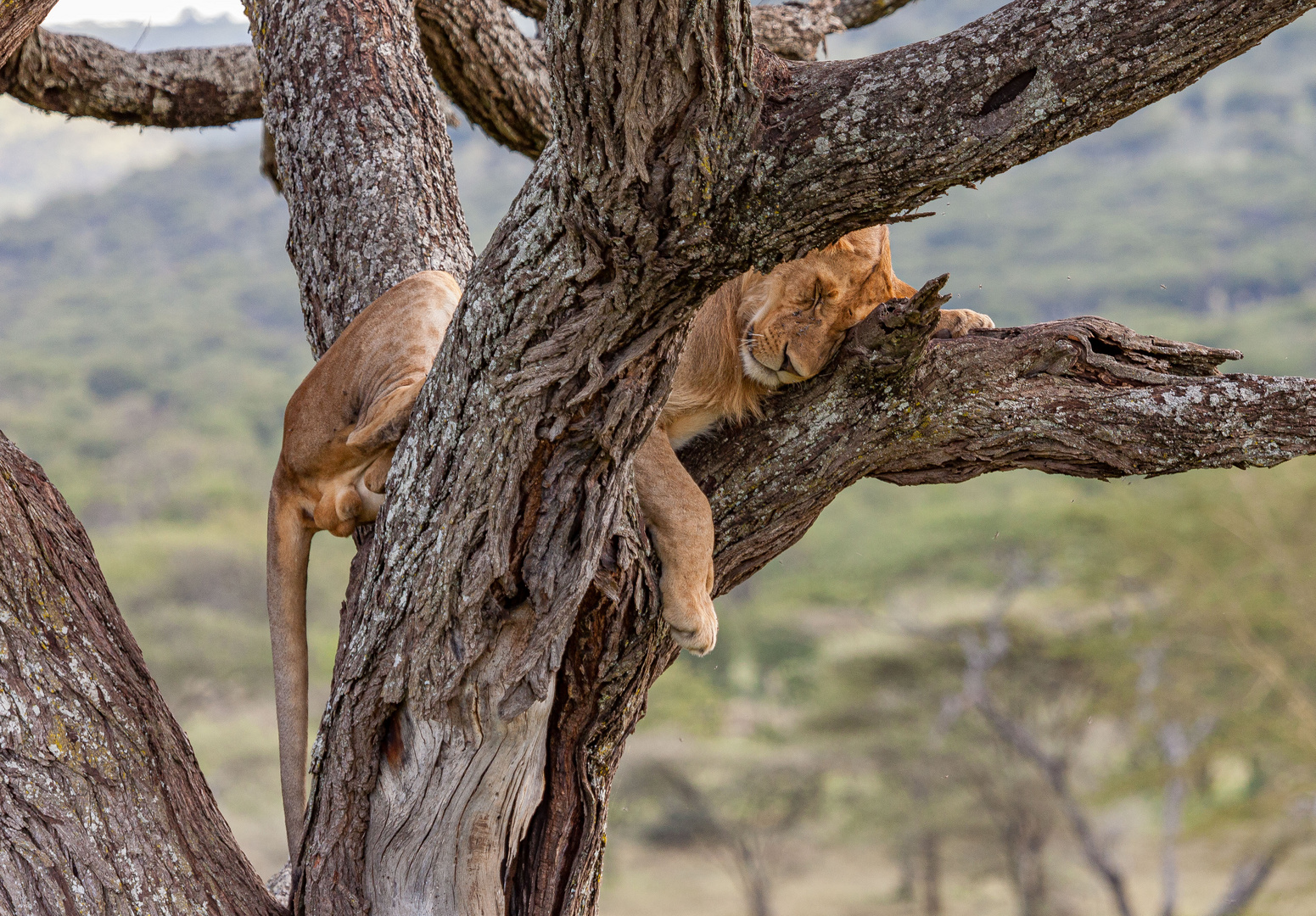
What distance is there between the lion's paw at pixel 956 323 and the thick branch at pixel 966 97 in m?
1.20

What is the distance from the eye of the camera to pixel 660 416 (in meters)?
3.27

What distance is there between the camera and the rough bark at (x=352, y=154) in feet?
12.8

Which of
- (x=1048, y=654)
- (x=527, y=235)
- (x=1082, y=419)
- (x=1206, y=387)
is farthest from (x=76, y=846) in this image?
(x=1048, y=654)

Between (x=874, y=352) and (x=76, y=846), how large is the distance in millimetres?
2085

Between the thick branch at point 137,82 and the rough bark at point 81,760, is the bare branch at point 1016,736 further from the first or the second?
A: the rough bark at point 81,760

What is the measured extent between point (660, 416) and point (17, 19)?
1725 millimetres

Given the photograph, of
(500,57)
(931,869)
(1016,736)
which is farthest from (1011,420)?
(931,869)

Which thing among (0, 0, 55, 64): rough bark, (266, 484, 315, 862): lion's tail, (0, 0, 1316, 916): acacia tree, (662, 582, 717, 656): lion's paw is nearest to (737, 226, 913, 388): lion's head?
(0, 0, 1316, 916): acacia tree

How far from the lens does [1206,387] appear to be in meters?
3.12

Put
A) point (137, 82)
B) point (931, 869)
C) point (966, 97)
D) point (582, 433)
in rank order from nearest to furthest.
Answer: point (966, 97) → point (582, 433) → point (137, 82) → point (931, 869)

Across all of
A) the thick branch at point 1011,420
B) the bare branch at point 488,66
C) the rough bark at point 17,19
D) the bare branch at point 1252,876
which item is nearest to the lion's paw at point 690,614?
the thick branch at point 1011,420

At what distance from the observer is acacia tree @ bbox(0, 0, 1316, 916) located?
2.05m

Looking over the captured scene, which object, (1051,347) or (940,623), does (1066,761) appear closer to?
(940,623)

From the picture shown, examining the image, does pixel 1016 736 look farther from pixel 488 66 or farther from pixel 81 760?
pixel 81 760
